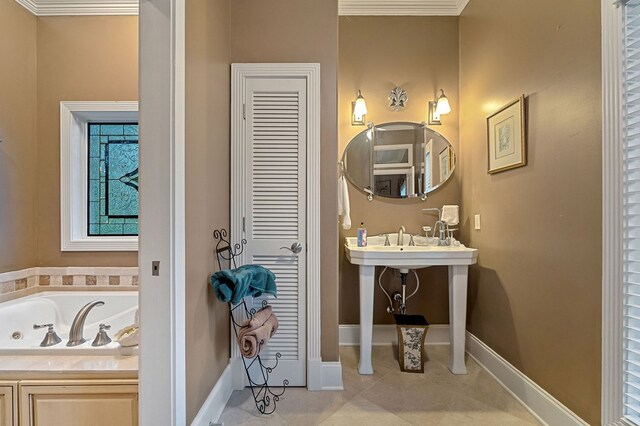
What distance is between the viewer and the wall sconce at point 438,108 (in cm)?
260

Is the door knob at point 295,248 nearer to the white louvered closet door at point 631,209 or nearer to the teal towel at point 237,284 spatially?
the teal towel at point 237,284

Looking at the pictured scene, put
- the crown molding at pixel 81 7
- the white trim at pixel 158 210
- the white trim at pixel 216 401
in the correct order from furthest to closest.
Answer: the crown molding at pixel 81 7 → the white trim at pixel 216 401 → the white trim at pixel 158 210

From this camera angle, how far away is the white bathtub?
196 centimetres

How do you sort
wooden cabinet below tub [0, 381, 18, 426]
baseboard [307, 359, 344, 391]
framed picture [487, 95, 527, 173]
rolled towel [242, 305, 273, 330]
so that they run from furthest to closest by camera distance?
1. baseboard [307, 359, 344, 391]
2. framed picture [487, 95, 527, 173]
3. rolled towel [242, 305, 273, 330]
4. wooden cabinet below tub [0, 381, 18, 426]

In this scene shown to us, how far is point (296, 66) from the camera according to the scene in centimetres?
196

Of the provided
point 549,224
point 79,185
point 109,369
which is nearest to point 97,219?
point 79,185

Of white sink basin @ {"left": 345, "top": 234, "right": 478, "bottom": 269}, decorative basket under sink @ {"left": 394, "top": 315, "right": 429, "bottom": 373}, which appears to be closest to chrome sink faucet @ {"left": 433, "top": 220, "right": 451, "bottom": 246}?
white sink basin @ {"left": 345, "top": 234, "right": 478, "bottom": 269}

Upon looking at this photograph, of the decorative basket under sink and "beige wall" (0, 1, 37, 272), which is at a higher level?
"beige wall" (0, 1, 37, 272)

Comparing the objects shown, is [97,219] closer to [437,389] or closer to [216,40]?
[216,40]

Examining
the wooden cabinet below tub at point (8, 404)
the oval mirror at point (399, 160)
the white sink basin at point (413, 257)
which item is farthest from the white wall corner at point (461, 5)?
the wooden cabinet below tub at point (8, 404)

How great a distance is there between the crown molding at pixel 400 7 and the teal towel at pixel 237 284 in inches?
96.2

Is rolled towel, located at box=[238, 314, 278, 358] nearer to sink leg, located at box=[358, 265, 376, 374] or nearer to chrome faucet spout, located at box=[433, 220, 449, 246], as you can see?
sink leg, located at box=[358, 265, 376, 374]

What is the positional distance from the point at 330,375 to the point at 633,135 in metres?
2.00

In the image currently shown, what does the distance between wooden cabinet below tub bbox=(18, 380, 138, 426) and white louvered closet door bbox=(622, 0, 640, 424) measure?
215 cm
